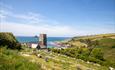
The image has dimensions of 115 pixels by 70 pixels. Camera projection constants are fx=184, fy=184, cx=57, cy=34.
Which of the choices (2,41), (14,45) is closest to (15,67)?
(2,41)

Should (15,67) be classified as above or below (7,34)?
below

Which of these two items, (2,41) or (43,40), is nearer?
(2,41)

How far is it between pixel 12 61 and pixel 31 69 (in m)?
0.99

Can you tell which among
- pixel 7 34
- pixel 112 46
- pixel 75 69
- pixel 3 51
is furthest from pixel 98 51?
pixel 112 46

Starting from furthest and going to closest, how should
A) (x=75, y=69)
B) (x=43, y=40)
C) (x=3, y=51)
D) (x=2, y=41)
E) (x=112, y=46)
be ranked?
(x=112, y=46) < (x=43, y=40) < (x=2, y=41) < (x=75, y=69) < (x=3, y=51)

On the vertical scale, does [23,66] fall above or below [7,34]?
below

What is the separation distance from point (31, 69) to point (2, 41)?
40.6ft

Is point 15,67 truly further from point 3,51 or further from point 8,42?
point 8,42

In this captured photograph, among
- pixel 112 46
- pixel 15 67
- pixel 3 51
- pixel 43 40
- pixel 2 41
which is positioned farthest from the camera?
pixel 112 46

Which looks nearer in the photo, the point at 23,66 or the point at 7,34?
the point at 23,66

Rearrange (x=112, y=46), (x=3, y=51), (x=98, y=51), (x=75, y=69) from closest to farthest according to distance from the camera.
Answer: (x=3, y=51), (x=75, y=69), (x=98, y=51), (x=112, y=46)

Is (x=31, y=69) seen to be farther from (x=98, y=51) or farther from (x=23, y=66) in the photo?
(x=98, y=51)

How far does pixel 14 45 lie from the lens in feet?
68.7

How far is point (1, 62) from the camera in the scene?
25.4 ft
